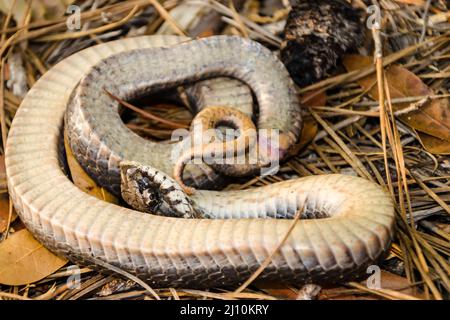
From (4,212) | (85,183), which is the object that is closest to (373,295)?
(85,183)

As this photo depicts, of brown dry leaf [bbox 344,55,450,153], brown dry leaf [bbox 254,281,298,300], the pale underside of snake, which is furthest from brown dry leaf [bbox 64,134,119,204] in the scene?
brown dry leaf [bbox 344,55,450,153]

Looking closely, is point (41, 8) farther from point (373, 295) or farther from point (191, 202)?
point (373, 295)

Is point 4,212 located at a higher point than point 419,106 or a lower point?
lower

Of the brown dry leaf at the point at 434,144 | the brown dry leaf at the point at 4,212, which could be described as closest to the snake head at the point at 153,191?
the brown dry leaf at the point at 4,212

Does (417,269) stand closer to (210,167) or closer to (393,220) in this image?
(393,220)

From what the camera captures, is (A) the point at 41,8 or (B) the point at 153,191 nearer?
(B) the point at 153,191

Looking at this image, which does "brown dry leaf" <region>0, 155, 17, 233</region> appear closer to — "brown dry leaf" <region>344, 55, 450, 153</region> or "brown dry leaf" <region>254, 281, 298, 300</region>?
"brown dry leaf" <region>254, 281, 298, 300</region>
